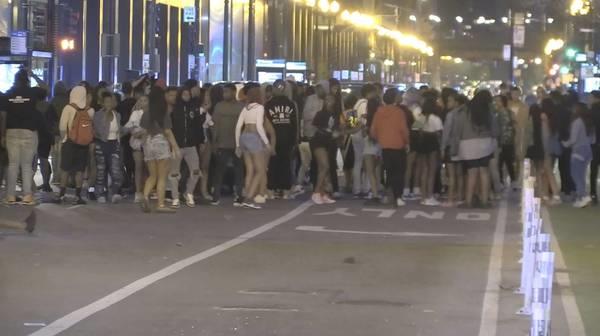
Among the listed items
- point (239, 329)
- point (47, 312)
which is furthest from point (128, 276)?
point (239, 329)

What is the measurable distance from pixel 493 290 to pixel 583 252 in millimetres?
3021

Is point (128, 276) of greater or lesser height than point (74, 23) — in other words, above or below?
below

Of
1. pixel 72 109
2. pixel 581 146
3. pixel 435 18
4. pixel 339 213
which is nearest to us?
pixel 72 109

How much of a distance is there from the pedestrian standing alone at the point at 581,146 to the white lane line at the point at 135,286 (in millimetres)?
5206

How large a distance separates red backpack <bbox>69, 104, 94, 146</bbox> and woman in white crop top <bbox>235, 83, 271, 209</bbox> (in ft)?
6.96

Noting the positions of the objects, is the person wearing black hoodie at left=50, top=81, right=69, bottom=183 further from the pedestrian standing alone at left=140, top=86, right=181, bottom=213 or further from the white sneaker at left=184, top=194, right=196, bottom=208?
the pedestrian standing alone at left=140, top=86, right=181, bottom=213

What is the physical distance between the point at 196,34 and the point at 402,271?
35937mm

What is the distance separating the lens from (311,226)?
14969mm

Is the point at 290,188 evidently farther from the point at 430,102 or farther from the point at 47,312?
the point at 47,312

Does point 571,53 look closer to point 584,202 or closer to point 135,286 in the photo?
point 584,202

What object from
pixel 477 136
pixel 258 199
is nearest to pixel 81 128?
pixel 258 199

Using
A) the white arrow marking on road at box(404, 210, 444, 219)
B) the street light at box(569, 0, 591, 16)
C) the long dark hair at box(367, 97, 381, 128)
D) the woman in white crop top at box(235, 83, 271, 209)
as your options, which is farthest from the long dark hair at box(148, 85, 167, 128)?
the street light at box(569, 0, 591, 16)

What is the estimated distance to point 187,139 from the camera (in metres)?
16.6

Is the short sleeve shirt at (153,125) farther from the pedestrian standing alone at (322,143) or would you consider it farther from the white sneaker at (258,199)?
the pedestrian standing alone at (322,143)
